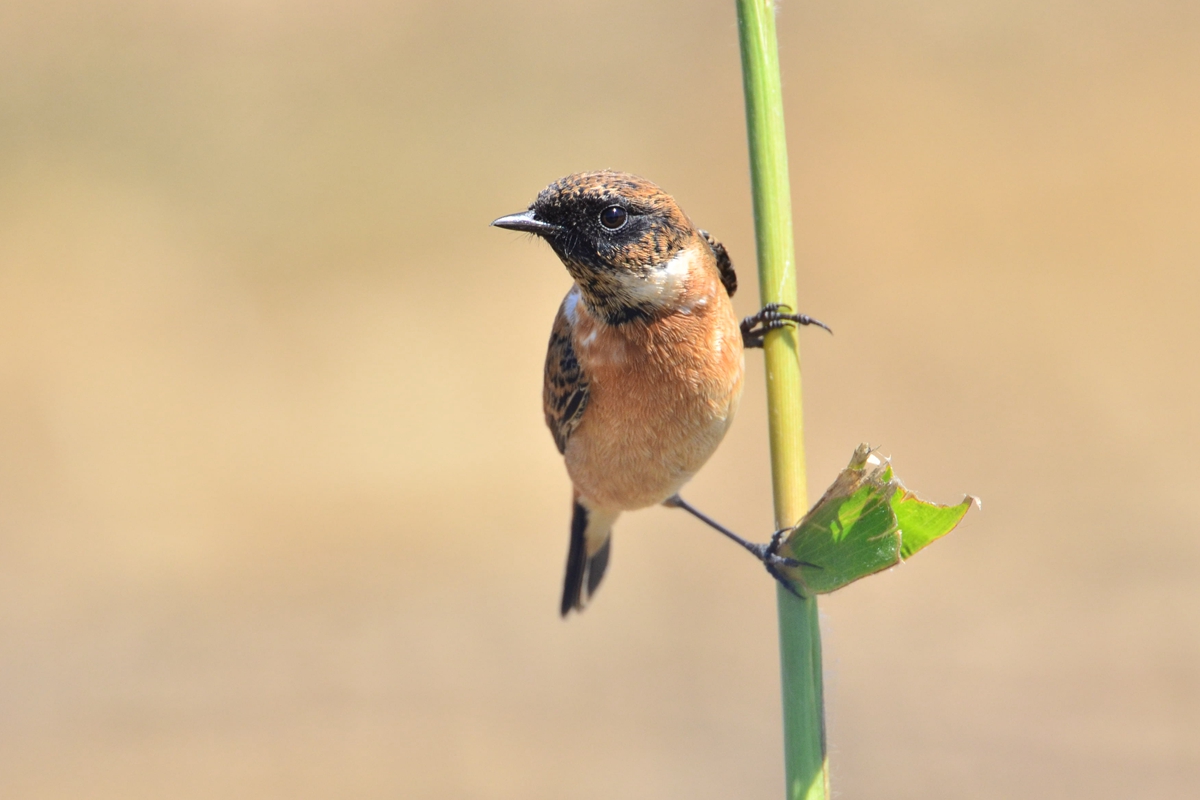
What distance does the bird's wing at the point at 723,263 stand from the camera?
13.0ft

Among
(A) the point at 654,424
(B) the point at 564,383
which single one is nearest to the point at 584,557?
Answer: (B) the point at 564,383

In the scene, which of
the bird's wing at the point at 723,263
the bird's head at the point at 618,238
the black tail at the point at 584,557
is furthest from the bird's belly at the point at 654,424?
the black tail at the point at 584,557

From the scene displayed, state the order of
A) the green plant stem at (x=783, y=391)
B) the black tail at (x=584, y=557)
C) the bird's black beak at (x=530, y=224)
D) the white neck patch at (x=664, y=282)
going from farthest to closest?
the black tail at (x=584, y=557), the white neck patch at (x=664, y=282), the bird's black beak at (x=530, y=224), the green plant stem at (x=783, y=391)

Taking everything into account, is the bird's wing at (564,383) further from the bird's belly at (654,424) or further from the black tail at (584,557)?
the black tail at (584,557)

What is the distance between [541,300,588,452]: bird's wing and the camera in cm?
403

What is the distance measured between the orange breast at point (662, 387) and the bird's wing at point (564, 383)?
0.17ft

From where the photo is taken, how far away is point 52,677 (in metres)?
9.59

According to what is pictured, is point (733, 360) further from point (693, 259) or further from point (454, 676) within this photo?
point (454, 676)

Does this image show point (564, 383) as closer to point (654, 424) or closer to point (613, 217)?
point (654, 424)

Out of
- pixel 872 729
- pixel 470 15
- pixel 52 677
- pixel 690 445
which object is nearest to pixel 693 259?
pixel 690 445

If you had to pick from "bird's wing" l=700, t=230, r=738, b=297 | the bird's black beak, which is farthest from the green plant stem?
"bird's wing" l=700, t=230, r=738, b=297

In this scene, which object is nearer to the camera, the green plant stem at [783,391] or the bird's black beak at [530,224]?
the green plant stem at [783,391]

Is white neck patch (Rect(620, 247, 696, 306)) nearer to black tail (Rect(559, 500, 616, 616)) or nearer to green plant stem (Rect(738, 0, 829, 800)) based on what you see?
green plant stem (Rect(738, 0, 829, 800))

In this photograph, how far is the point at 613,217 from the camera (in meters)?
3.23
